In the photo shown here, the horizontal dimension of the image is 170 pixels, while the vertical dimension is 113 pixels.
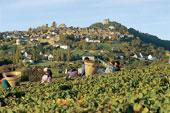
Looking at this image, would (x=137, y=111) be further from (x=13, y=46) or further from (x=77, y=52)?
(x=13, y=46)

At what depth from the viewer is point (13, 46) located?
18212cm

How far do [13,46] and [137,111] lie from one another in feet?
574

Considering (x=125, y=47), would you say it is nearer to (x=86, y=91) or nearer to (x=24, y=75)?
(x=24, y=75)

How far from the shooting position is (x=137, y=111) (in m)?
9.10

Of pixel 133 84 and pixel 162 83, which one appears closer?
pixel 162 83

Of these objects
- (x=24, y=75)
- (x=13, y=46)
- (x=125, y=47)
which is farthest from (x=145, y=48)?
(x=24, y=75)

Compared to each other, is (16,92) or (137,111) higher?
(137,111)

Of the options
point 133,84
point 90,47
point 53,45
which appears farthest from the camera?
point 53,45

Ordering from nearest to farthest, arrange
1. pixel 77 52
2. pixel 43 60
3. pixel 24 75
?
pixel 24 75 → pixel 43 60 → pixel 77 52

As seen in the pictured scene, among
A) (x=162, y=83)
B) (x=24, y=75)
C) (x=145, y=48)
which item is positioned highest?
(x=162, y=83)

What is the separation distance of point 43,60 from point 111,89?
12755cm

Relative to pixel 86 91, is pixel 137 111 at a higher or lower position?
higher

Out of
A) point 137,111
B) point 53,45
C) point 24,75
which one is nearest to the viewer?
point 137,111

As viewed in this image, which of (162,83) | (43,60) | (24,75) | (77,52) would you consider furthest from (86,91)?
(77,52)
